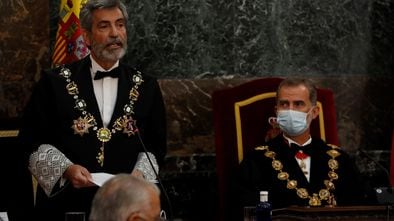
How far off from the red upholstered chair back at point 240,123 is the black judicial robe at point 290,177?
0.25m

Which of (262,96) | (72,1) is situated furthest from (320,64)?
(72,1)

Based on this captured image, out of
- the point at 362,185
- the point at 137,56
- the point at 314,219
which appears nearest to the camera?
the point at 314,219

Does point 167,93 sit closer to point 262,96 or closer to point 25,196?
point 262,96

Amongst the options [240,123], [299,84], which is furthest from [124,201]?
[240,123]

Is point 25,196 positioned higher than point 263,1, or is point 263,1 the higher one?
point 263,1

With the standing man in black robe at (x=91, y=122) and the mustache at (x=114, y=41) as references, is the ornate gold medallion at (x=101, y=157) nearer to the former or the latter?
the standing man in black robe at (x=91, y=122)

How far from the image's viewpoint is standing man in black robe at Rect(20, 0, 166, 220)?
565 centimetres

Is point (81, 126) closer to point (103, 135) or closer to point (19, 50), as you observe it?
point (103, 135)

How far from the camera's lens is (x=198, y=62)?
7160 millimetres

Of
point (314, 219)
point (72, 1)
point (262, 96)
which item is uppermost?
point (72, 1)

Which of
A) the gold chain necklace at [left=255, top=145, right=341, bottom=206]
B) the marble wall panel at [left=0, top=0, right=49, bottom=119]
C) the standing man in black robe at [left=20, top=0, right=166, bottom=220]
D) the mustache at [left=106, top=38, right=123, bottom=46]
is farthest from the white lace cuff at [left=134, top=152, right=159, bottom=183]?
the marble wall panel at [left=0, top=0, right=49, bottom=119]

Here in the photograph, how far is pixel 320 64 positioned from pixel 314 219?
249cm

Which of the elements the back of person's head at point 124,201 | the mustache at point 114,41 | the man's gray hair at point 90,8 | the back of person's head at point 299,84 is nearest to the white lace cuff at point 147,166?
the mustache at point 114,41

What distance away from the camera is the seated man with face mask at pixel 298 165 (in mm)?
→ 6262
